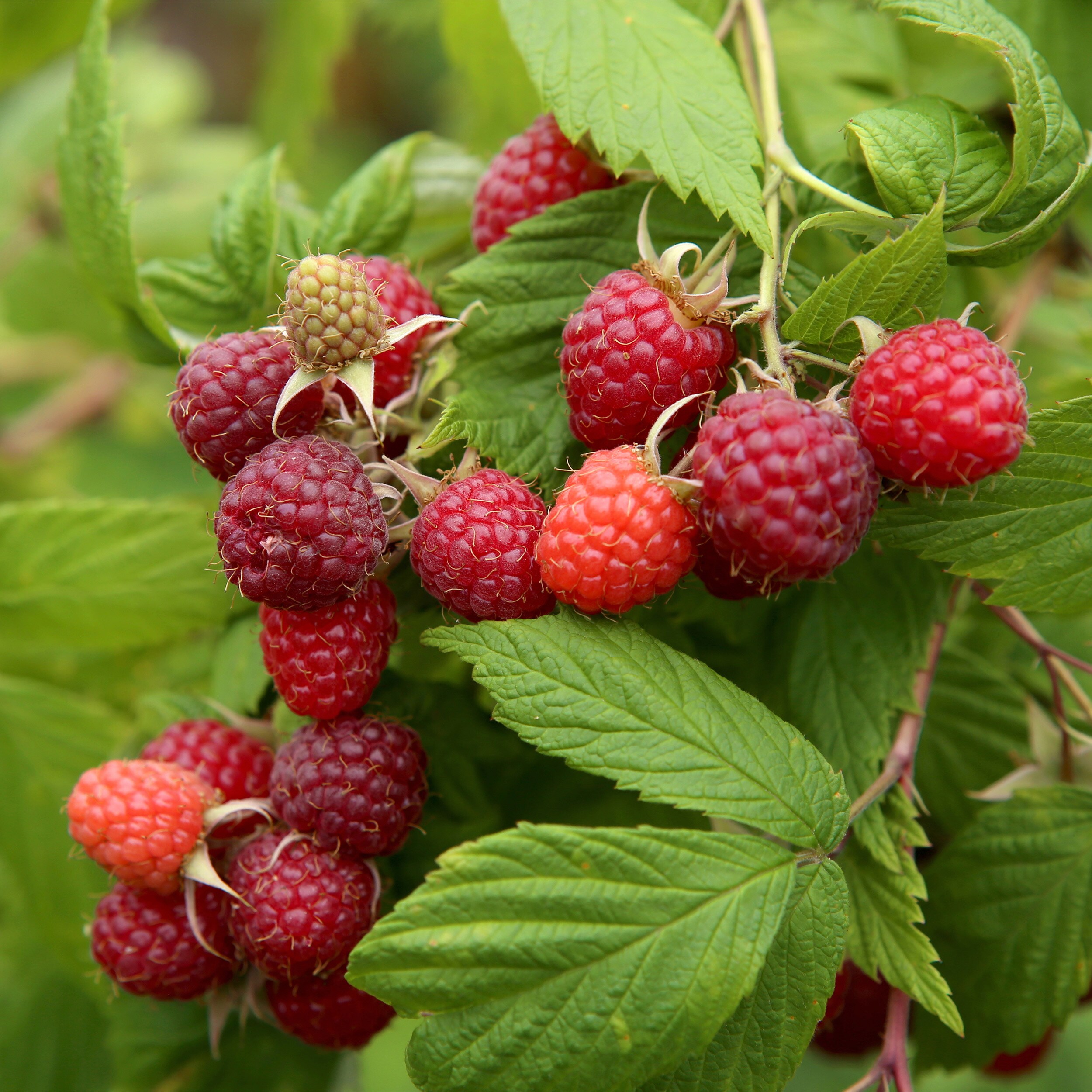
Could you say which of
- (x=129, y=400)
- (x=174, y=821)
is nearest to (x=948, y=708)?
(x=174, y=821)

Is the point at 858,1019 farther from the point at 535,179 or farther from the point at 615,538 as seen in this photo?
the point at 535,179

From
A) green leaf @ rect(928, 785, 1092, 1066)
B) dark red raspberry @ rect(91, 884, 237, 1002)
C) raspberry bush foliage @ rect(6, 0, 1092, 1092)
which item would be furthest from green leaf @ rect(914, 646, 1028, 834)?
dark red raspberry @ rect(91, 884, 237, 1002)

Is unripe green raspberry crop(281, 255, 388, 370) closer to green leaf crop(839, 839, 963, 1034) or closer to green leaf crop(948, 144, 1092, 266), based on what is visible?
green leaf crop(948, 144, 1092, 266)

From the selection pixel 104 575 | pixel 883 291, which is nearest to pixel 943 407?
pixel 883 291

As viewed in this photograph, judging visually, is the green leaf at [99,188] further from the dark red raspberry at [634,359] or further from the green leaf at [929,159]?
the green leaf at [929,159]

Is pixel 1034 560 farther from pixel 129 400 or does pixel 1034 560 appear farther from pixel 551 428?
pixel 129 400

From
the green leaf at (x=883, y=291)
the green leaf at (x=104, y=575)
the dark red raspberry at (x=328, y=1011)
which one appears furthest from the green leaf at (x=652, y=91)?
the dark red raspberry at (x=328, y=1011)
